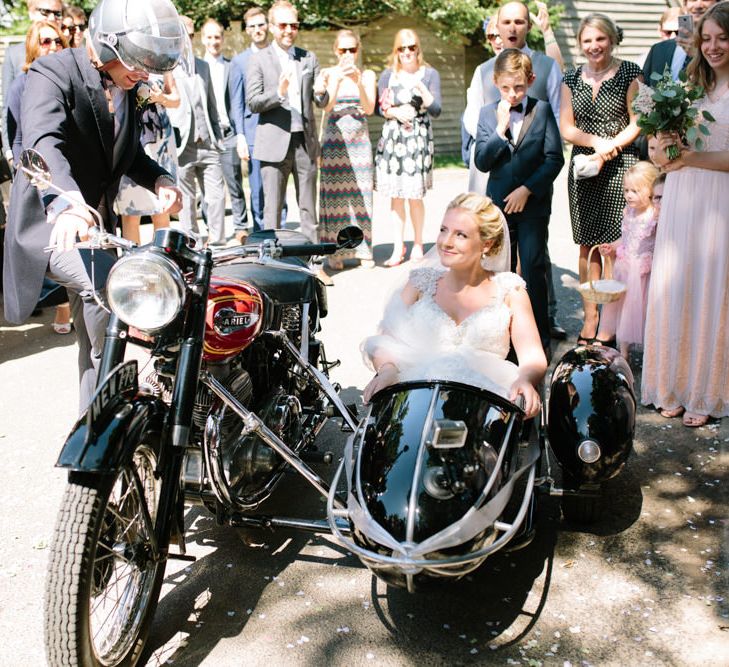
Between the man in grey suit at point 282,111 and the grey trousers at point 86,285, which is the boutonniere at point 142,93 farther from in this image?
the man in grey suit at point 282,111

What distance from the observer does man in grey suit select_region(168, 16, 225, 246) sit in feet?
28.5

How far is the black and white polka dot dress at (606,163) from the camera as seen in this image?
597 centimetres

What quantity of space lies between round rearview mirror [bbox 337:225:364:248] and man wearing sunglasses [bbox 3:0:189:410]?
90cm

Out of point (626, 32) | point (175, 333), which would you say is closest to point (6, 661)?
point (175, 333)

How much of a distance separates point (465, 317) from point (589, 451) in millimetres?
753

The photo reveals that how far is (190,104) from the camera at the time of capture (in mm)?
8672

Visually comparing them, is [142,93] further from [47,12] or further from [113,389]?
[47,12]

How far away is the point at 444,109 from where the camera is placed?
19031mm

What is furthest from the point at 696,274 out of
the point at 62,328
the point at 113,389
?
the point at 62,328

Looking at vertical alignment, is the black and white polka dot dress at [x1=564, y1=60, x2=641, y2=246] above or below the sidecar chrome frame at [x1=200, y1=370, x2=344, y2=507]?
above

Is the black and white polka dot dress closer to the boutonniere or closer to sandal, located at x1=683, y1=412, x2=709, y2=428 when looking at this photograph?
sandal, located at x1=683, y1=412, x2=709, y2=428

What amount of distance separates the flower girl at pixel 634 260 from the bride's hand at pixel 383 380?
247 cm

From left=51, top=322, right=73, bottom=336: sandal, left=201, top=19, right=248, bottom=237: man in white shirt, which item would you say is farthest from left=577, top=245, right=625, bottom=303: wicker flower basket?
left=201, top=19, right=248, bottom=237: man in white shirt

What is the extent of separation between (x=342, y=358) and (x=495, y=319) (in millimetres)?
2507
